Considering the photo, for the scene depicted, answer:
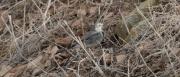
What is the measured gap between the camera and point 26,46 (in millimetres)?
6211

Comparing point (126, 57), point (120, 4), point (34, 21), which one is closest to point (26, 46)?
point (34, 21)

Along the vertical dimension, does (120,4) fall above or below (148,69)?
above

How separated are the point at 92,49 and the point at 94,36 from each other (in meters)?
0.35

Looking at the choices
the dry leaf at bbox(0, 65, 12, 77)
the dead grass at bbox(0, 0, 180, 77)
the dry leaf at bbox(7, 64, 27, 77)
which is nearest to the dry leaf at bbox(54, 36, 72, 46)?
the dead grass at bbox(0, 0, 180, 77)

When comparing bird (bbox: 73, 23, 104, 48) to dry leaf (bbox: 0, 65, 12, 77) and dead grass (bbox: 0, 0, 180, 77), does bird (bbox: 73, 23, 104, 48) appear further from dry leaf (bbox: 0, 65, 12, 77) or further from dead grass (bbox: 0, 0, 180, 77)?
dry leaf (bbox: 0, 65, 12, 77)

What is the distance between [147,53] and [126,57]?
0.21 m

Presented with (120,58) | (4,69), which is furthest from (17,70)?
(120,58)

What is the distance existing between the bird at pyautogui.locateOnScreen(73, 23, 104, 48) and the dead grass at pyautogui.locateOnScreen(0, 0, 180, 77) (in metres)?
0.07

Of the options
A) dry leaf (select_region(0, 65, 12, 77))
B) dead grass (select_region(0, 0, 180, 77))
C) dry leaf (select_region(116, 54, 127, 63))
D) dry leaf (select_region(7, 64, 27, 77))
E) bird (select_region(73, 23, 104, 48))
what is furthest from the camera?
bird (select_region(73, 23, 104, 48))

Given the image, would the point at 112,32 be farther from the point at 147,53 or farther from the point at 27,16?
the point at 27,16

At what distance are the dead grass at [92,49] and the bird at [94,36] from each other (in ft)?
0.23

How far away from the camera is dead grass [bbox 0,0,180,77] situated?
181 inches

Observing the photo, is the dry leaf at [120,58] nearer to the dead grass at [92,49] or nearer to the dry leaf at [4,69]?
the dead grass at [92,49]

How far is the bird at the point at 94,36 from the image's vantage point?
5.91 m
